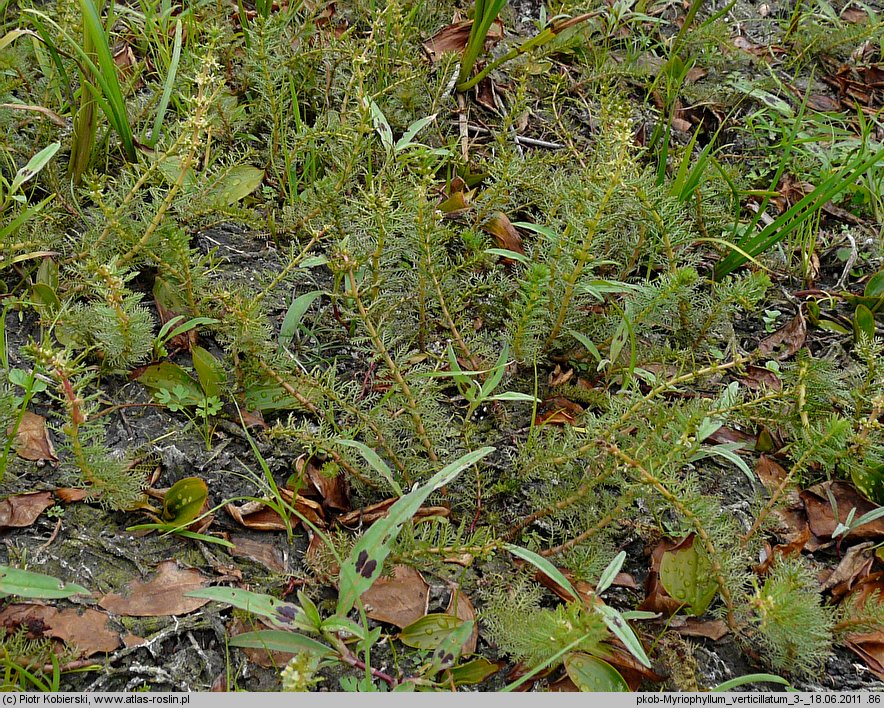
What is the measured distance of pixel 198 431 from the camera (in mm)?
2139

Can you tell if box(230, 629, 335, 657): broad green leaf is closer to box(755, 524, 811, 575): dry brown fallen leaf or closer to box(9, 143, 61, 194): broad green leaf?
box(755, 524, 811, 575): dry brown fallen leaf

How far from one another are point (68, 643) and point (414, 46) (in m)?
2.50

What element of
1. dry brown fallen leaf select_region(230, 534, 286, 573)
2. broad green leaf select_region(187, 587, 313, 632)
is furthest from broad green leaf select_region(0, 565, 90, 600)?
dry brown fallen leaf select_region(230, 534, 286, 573)

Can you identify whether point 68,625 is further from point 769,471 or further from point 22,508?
point 769,471

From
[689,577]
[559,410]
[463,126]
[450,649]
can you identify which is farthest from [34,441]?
[463,126]

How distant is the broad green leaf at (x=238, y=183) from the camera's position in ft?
8.32

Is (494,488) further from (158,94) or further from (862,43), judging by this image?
(862,43)

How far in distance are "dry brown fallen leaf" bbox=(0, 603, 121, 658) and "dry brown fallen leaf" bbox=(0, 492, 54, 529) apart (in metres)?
0.22

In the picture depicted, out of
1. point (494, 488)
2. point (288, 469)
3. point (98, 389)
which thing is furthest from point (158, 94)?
point (494, 488)

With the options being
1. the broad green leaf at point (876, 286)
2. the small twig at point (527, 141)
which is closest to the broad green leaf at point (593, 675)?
the broad green leaf at point (876, 286)

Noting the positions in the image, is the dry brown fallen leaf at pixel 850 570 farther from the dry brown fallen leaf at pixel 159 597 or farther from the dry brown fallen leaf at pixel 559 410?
the dry brown fallen leaf at pixel 159 597

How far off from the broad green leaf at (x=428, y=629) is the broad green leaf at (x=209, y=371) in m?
0.88

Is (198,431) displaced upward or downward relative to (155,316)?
downward

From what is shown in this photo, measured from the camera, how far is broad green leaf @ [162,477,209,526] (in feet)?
6.32
